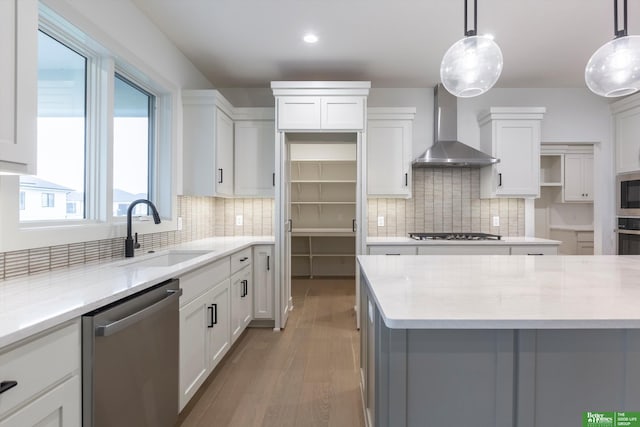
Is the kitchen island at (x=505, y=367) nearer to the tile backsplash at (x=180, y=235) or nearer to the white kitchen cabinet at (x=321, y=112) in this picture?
the tile backsplash at (x=180, y=235)

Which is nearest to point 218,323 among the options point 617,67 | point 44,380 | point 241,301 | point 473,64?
point 241,301

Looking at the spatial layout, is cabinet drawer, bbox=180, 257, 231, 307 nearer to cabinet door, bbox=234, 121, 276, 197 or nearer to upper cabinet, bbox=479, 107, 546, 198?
cabinet door, bbox=234, 121, 276, 197

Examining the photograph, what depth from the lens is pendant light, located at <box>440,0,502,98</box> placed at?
1576 mm

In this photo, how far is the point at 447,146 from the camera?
3.91m

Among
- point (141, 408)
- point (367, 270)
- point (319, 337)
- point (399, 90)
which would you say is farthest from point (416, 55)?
point (141, 408)

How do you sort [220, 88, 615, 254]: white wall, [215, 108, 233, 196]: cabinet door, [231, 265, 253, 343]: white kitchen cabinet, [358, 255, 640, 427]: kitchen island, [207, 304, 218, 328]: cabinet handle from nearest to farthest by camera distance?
[358, 255, 640, 427]: kitchen island → [207, 304, 218, 328]: cabinet handle → [231, 265, 253, 343]: white kitchen cabinet → [215, 108, 233, 196]: cabinet door → [220, 88, 615, 254]: white wall

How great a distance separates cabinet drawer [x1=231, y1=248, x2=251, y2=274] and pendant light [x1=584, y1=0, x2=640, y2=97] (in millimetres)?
2588

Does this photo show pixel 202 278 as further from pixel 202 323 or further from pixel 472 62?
pixel 472 62

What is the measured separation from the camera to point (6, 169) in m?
1.22

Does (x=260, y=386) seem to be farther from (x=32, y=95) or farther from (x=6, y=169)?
(x=32, y=95)

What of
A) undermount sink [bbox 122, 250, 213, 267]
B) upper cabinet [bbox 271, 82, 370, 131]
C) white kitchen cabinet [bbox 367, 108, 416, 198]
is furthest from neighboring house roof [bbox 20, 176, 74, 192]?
white kitchen cabinet [bbox 367, 108, 416, 198]

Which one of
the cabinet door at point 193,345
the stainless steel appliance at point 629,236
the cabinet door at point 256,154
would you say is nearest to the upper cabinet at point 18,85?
the cabinet door at point 193,345

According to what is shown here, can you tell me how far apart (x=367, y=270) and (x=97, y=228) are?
5.39ft

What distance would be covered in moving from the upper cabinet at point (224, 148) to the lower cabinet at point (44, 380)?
2332 mm
